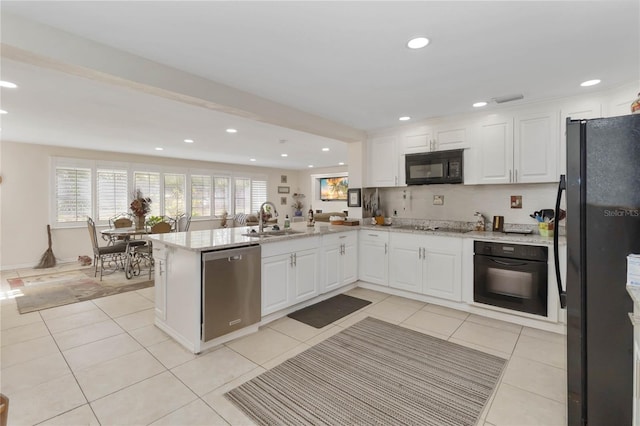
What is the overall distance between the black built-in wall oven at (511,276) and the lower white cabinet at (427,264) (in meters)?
0.22

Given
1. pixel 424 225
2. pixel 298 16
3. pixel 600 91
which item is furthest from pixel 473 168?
pixel 298 16

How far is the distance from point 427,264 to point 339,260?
1125 millimetres

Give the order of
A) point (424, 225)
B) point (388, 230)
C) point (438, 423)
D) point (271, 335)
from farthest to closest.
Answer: point (424, 225) → point (388, 230) → point (271, 335) → point (438, 423)

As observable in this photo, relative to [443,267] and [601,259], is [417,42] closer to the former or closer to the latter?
[601,259]

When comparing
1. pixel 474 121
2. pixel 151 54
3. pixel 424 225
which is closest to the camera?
pixel 151 54

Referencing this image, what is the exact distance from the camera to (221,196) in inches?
357

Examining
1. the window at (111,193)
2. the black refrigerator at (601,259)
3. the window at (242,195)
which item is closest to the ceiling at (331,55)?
the black refrigerator at (601,259)

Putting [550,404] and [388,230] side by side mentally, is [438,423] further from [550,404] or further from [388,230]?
[388,230]

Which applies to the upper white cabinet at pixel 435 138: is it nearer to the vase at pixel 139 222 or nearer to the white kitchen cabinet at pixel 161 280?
the white kitchen cabinet at pixel 161 280

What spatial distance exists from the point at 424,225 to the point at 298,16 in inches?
133

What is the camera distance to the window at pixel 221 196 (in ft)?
29.3

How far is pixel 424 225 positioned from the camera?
14.4ft

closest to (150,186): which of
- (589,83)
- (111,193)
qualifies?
(111,193)

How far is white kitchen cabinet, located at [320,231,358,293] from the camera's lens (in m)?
3.82
